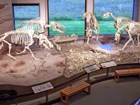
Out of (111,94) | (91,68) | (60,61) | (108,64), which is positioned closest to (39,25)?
(60,61)

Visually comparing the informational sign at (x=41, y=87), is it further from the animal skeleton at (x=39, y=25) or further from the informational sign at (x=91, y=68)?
the animal skeleton at (x=39, y=25)

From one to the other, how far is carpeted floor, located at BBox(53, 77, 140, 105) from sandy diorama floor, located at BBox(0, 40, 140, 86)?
602mm

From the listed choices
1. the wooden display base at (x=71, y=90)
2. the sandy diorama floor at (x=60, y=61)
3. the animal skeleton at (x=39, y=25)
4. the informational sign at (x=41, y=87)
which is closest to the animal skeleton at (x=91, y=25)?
the sandy diorama floor at (x=60, y=61)

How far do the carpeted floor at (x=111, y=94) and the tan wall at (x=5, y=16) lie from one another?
10.2 ft

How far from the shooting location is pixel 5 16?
8.12m

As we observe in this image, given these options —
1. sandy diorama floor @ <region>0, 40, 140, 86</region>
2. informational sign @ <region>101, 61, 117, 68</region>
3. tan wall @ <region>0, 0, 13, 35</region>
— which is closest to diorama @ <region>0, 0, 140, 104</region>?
sandy diorama floor @ <region>0, 40, 140, 86</region>

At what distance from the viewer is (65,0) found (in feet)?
36.3

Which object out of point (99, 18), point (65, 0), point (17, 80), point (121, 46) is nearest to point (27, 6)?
point (65, 0)

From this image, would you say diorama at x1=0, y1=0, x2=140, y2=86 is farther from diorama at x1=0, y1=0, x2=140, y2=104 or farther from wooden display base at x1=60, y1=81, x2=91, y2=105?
wooden display base at x1=60, y1=81, x2=91, y2=105

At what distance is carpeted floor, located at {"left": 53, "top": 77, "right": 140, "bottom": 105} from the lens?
630 centimetres

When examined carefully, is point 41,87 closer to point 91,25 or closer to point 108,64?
point 108,64

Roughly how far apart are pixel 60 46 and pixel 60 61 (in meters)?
1.66

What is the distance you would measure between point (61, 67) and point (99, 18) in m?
4.75

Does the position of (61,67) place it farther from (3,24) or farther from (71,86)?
(3,24)
